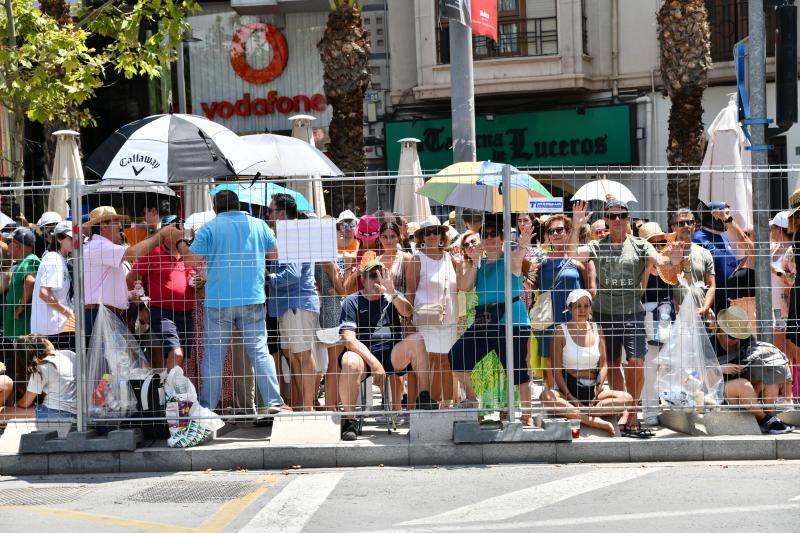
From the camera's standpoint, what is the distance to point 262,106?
23.2 meters

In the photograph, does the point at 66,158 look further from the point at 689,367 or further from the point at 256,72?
the point at 256,72

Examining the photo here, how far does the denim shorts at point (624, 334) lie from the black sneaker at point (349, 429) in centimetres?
208

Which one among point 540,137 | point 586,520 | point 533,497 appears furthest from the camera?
point 540,137

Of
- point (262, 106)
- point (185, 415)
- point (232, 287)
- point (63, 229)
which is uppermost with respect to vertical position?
point (262, 106)

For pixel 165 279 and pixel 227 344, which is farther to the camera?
pixel 165 279

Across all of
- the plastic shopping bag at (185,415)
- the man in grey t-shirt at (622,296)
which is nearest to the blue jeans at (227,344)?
the plastic shopping bag at (185,415)

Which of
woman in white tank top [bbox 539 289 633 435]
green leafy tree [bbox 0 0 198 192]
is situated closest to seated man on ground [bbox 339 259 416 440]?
woman in white tank top [bbox 539 289 633 435]

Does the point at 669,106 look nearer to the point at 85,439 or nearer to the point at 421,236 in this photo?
the point at 421,236

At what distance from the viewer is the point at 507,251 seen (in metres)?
8.27

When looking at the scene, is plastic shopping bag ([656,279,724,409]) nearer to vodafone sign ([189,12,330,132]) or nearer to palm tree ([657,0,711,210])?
palm tree ([657,0,711,210])

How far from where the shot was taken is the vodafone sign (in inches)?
910

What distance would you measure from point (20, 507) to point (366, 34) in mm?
15041

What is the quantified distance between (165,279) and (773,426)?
4.95 meters

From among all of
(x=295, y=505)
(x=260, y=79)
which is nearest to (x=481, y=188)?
(x=295, y=505)
